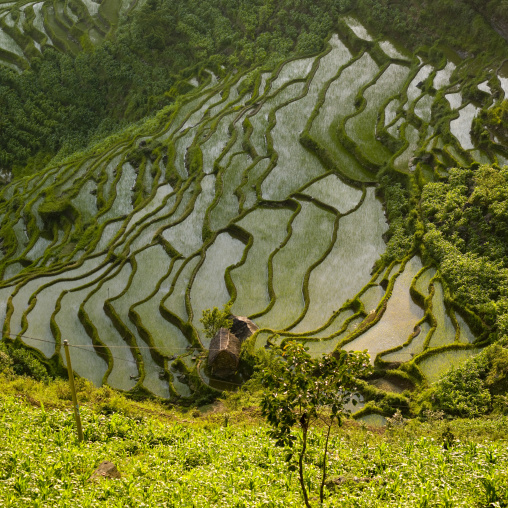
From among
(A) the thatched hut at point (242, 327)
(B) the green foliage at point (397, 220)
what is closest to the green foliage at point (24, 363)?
(A) the thatched hut at point (242, 327)

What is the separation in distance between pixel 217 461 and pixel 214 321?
6175 mm

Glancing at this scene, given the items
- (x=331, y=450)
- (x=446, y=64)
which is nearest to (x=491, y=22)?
(x=446, y=64)

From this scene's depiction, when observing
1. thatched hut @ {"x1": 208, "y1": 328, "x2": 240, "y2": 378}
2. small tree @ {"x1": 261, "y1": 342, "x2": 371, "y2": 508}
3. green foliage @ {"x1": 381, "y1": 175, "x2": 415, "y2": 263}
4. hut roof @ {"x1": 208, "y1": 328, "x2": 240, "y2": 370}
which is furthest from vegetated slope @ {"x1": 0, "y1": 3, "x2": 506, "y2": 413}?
small tree @ {"x1": 261, "y1": 342, "x2": 371, "y2": 508}

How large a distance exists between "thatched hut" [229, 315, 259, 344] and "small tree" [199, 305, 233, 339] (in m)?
0.22

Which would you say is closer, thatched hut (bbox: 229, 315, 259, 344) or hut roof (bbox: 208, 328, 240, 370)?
hut roof (bbox: 208, 328, 240, 370)

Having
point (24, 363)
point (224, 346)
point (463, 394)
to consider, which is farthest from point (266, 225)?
point (463, 394)

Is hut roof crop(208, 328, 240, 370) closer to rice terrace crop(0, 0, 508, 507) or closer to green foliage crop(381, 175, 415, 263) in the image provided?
rice terrace crop(0, 0, 508, 507)

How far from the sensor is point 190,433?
9203 millimetres

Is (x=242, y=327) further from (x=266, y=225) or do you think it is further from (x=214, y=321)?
(x=266, y=225)

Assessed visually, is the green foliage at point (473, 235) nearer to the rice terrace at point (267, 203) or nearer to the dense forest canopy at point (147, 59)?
the rice terrace at point (267, 203)

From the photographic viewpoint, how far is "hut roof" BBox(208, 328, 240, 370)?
1288 cm

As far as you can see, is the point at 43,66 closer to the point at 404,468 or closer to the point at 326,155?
the point at 326,155

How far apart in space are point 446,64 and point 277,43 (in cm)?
874

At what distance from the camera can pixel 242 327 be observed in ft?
44.9
